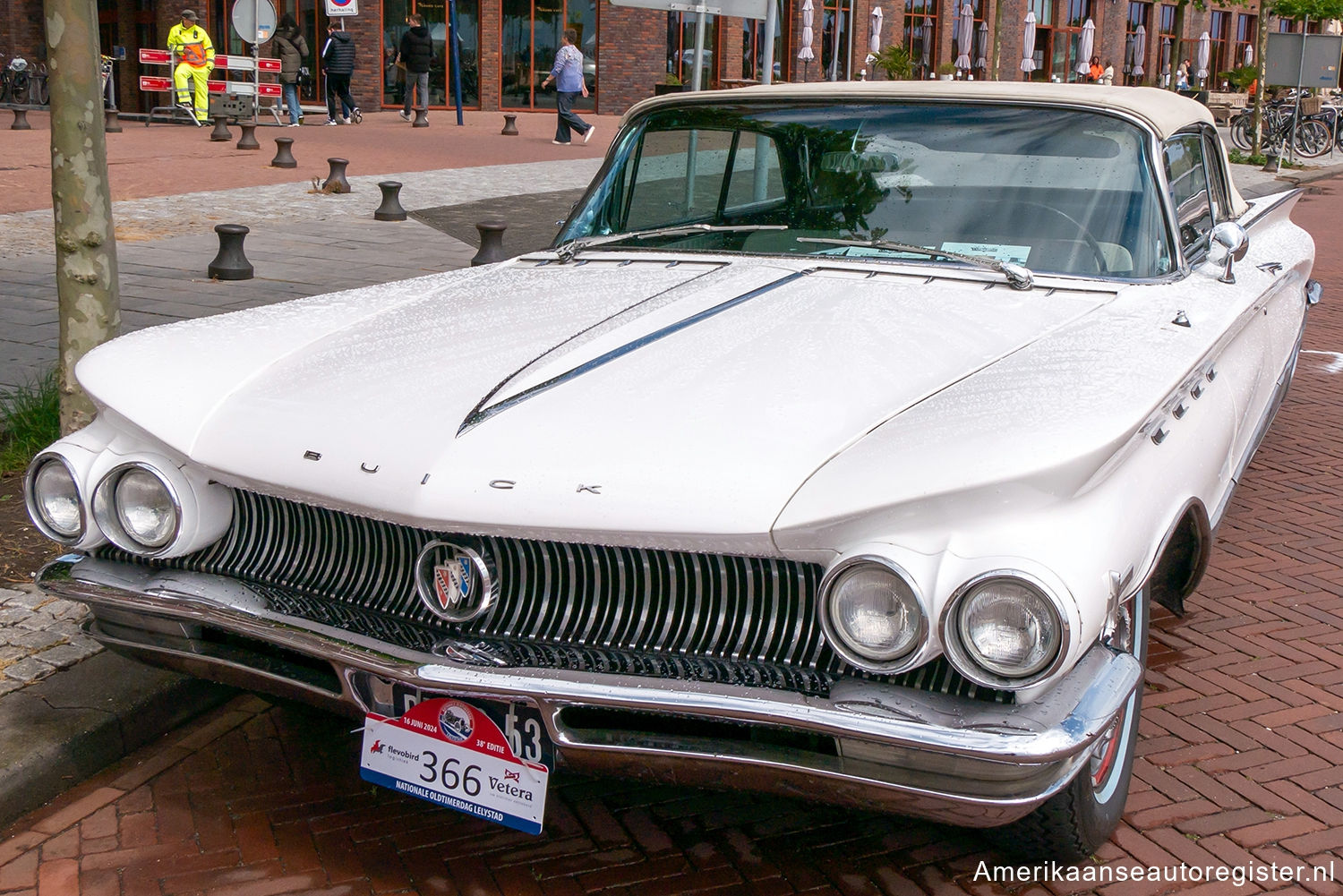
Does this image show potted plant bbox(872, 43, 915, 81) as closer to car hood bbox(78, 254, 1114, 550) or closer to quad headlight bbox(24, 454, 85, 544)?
car hood bbox(78, 254, 1114, 550)

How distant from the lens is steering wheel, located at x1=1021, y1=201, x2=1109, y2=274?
3572 mm

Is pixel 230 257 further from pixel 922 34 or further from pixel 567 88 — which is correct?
pixel 922 34

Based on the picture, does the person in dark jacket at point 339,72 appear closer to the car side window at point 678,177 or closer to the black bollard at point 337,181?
the black bollard at point 337,181

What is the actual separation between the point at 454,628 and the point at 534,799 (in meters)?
0.36

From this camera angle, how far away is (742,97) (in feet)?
13.9

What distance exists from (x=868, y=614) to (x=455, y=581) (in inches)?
31.1

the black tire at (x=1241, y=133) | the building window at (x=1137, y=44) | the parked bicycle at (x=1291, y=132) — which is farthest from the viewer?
the building window at (x=1137, y=44)

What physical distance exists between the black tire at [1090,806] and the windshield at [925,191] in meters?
1.21

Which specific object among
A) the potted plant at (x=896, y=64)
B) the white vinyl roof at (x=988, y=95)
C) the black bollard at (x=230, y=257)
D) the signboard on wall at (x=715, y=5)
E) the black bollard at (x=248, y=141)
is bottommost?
the black bollard at (x=230, y=257)

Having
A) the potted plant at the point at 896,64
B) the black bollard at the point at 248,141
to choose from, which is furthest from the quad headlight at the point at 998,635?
the potted plant at the point at 896,64

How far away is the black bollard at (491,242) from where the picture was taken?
30.5ft

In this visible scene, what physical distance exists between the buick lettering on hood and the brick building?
25.3 m

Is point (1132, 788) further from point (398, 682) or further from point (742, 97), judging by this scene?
point (742, 97)

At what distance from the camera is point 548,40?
29656 mm
